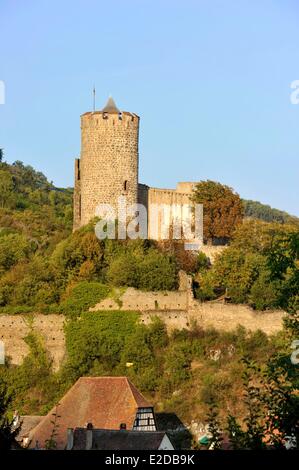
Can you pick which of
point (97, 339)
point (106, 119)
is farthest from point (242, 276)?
point (106, 119)

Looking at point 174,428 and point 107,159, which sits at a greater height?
point 107,159

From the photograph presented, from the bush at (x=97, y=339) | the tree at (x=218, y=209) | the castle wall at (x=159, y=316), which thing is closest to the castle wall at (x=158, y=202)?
the tree at (x=218, y=209)

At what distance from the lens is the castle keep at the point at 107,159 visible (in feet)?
122

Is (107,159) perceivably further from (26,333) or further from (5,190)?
(5,190)

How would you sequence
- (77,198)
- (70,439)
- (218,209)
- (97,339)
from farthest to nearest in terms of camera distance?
1. (218,209)
2. (77,198)
3. (97,339)
4. (70,439)

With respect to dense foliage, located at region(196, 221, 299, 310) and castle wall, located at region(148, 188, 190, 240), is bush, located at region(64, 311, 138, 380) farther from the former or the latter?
castle wall, located at region(148, 188, 190, 240)

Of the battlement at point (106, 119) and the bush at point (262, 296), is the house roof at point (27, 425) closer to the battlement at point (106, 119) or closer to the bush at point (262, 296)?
the bush at point (262, 296)

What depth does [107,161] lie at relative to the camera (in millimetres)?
37094

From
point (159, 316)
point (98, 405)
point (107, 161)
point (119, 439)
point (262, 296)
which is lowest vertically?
point (119, 439)

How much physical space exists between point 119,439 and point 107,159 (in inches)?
475

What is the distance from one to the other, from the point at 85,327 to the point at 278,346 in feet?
15.8

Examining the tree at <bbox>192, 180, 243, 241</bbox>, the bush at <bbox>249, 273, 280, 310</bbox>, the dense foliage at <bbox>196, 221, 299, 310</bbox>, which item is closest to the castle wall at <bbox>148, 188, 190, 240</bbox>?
the tree at <bbox>192, 180, 243, 241</bbox>
